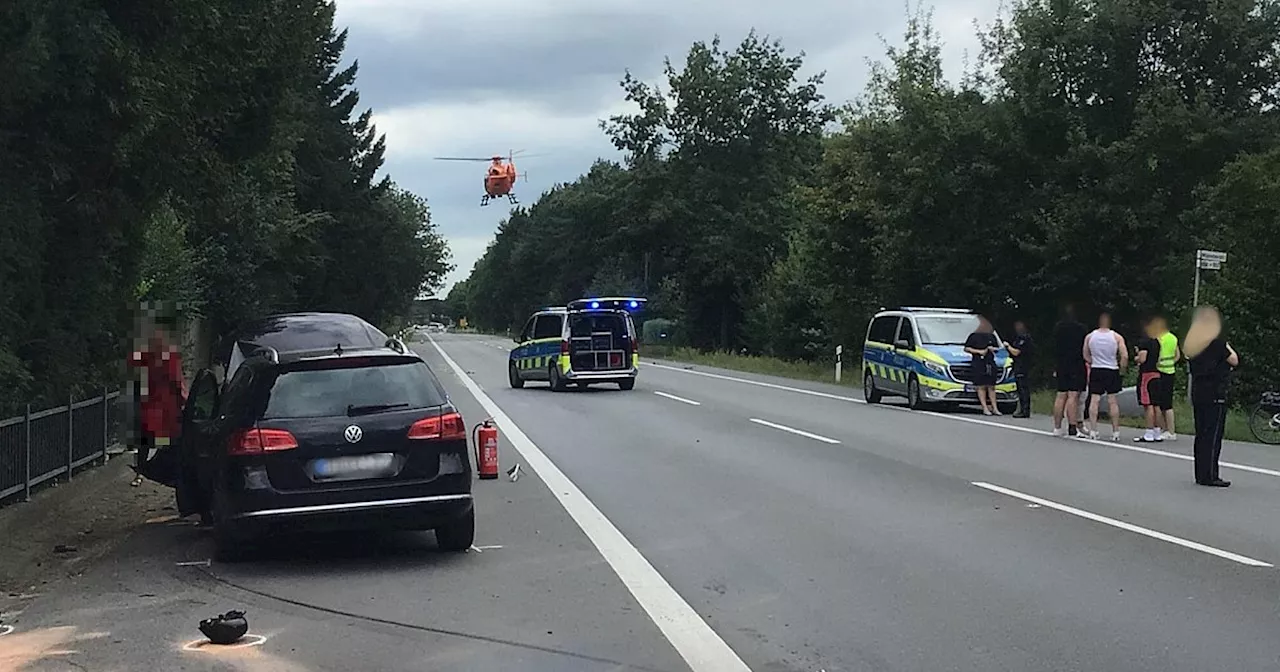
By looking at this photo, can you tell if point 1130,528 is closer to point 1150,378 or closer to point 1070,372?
point 1070,372

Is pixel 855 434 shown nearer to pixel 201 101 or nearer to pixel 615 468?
pixel 615 468

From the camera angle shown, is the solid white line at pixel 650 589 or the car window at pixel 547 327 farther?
the car window at pixel 547 327

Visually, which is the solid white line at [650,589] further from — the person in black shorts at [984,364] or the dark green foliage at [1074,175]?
the dark green foliage at [1074,175]

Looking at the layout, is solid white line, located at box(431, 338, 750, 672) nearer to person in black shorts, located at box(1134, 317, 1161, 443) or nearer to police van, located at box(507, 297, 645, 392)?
person in black shorts, located at box(1134, 317, 1161, 443)

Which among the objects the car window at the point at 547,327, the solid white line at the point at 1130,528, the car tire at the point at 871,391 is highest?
the car window at the point at 547,327

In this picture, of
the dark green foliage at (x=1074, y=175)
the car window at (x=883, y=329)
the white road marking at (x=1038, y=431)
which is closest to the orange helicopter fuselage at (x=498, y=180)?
the dark green foliage at (x=1074, y=175)

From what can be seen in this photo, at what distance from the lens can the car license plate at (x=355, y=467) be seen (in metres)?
8.97

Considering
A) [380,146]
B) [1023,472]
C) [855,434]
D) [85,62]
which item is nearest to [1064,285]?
[855,434]

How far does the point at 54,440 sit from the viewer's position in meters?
12.0

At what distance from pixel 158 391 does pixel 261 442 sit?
3.32 metres

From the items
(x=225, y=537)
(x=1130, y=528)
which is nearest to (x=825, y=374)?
(x=1130, y=528)

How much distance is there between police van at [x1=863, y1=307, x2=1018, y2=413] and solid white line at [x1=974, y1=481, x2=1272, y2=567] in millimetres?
10643

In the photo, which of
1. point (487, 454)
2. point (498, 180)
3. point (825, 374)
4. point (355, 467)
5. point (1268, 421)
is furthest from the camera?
point (498, 180)

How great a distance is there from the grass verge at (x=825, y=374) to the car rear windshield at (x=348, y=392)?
1120 cm
